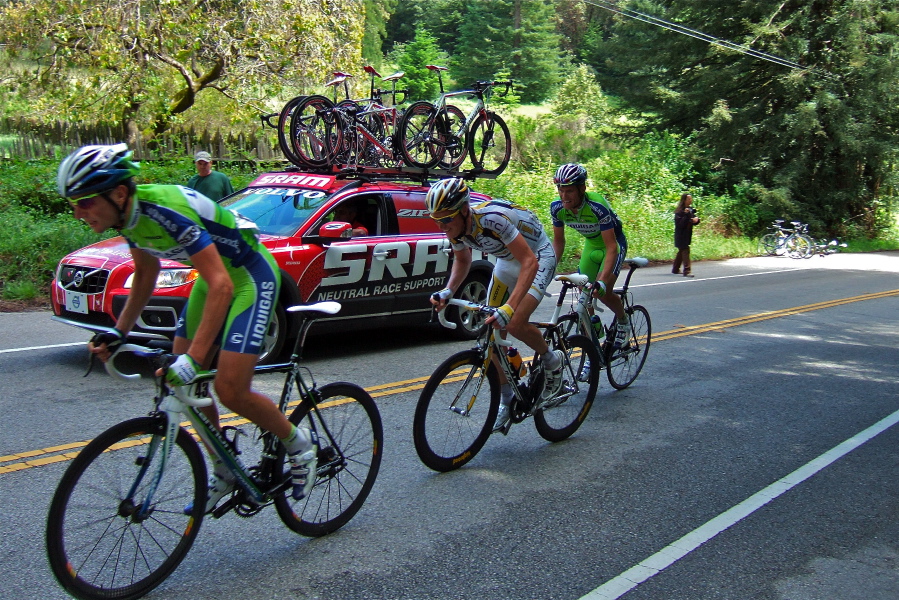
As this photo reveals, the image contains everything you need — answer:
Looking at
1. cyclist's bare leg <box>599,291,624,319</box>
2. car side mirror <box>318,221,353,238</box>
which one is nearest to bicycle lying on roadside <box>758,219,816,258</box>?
cyclist's bare leg <box>599,291,624,319</box>

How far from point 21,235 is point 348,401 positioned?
31.9ft

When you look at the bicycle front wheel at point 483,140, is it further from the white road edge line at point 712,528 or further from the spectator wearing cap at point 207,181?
the white road edge line at point 712,528

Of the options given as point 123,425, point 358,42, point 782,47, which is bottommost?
point 123,425

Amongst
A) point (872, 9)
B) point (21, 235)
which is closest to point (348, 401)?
point (21, 235)

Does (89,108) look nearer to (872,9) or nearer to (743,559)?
(743,559)

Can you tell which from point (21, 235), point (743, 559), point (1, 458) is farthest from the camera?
point (21, 235)

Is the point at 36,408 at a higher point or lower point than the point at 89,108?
lower

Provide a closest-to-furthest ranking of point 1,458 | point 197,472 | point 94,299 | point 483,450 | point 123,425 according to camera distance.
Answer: point 123,425 → point 197,472 → point 1,458 → point 483,450 → point 94,299

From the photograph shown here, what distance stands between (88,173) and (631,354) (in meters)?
5.92

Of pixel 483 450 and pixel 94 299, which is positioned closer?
pixel 483 450

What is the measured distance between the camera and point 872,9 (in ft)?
111

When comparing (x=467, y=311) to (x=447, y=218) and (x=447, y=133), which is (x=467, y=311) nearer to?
(x=447, y=133)

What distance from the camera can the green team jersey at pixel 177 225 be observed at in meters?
3.62

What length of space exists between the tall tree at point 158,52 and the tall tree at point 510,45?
47297 mm
